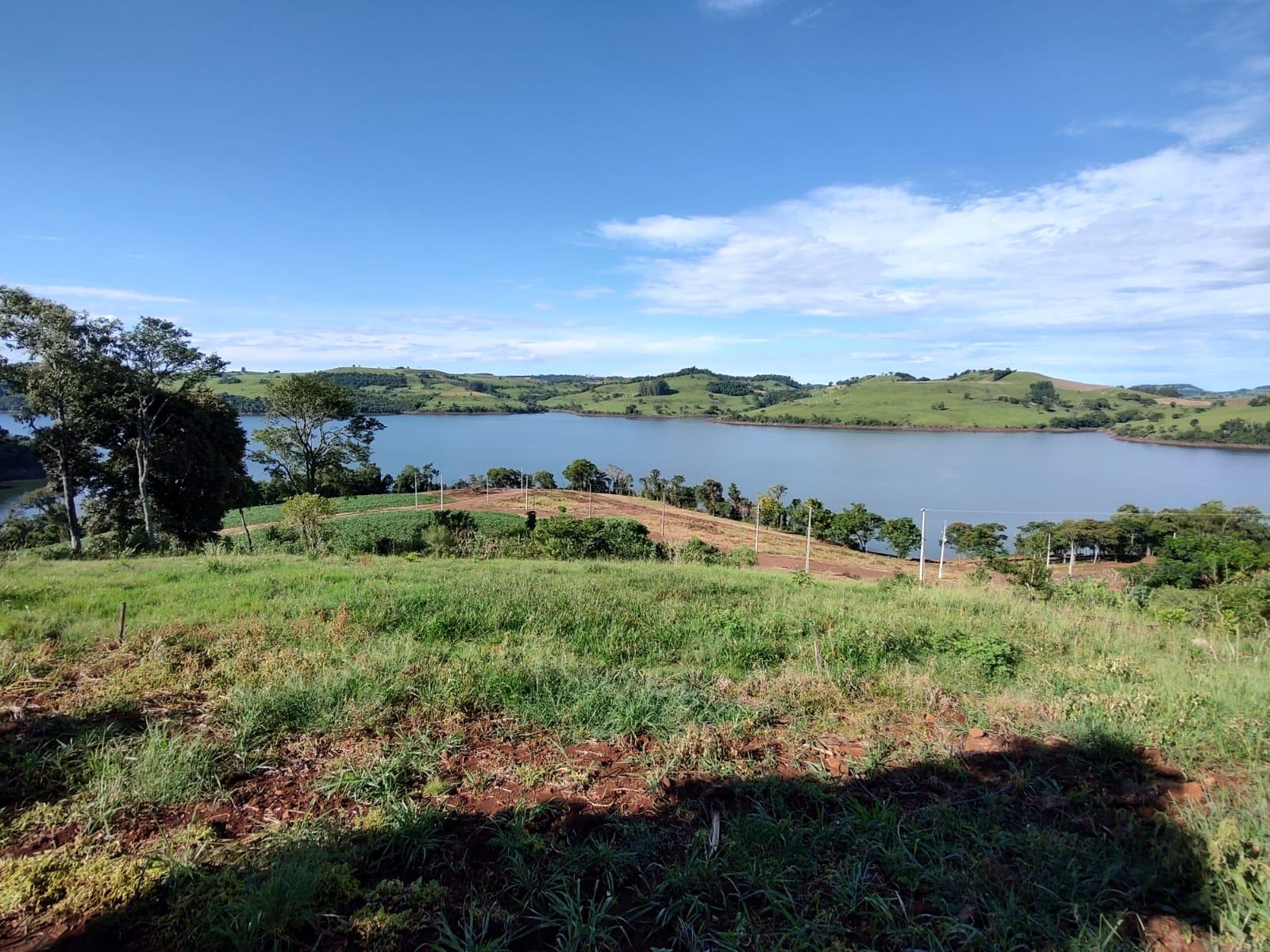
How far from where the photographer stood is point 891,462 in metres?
106

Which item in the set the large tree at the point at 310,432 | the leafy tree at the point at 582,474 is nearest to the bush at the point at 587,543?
the large tree at the point at 310,432

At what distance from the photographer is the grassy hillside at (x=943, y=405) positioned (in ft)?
472

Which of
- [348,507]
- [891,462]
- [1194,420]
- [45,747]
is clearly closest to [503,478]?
[348,507]

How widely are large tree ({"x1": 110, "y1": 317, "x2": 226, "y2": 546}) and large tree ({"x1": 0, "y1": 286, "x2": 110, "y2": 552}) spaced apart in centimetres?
80

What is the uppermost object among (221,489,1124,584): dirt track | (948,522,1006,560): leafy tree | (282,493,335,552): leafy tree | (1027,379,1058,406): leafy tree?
(1027,379,1058,406): leafy tree

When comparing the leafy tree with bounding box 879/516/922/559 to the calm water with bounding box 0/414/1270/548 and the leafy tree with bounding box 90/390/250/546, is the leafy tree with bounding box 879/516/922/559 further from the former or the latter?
the leafy tree with bounding box 90/390/250/546

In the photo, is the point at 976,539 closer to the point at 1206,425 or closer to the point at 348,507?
the point at 348,507

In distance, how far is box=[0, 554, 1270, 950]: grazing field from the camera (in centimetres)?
219

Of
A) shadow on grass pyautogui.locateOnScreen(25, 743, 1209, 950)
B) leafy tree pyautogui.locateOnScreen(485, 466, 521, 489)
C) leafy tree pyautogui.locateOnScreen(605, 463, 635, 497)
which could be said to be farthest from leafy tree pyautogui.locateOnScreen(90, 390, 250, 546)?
leafy tree pyautogui.locateOnScreen(605, 463, 635, 497)

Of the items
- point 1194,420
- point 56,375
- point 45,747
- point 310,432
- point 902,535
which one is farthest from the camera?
point 1194,420

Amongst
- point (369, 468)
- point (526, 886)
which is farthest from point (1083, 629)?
point (369, 468)

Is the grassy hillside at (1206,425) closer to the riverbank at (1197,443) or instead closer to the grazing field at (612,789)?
the riverbank at (1197,443)

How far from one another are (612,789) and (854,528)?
51.0m

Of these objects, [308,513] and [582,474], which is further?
Answer: [582,474]
